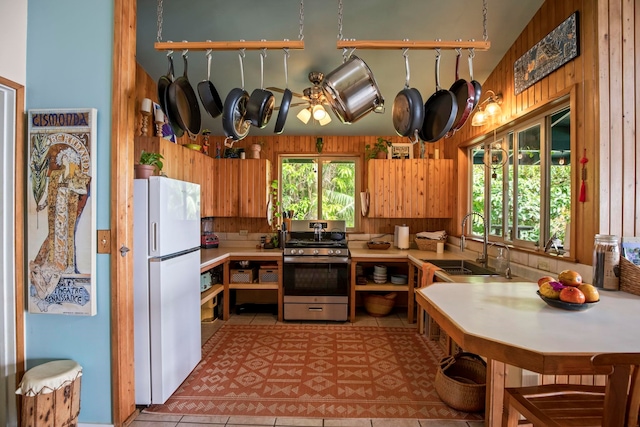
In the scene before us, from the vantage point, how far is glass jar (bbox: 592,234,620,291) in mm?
1674

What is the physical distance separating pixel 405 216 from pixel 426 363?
5.77 feet

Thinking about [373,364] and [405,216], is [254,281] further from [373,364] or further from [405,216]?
[405,216]

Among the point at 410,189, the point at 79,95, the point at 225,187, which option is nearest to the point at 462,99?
the point at 410,189

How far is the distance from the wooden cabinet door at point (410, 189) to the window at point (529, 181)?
507mm

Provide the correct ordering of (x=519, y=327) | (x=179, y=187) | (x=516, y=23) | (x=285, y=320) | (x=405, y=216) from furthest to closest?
1. (x=405, y=216)
2. (x=285, y=320)
3. (x=516, y=23)
4. (x=179, y=187)
5. (x=519, y=327)

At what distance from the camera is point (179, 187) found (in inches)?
86.2

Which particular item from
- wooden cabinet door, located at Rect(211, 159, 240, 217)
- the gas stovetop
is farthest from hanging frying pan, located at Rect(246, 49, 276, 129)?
wooden cabinet door, located at Rect(211, 159, 240, 217)

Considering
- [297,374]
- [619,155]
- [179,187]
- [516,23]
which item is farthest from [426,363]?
[516,23]

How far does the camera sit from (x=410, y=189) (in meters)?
3.86

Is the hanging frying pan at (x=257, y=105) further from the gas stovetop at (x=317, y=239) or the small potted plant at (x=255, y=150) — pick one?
the small potted plant at (x=255, y=150)

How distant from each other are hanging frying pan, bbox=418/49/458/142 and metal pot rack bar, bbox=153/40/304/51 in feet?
2.65

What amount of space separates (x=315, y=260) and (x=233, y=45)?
2.37 meters

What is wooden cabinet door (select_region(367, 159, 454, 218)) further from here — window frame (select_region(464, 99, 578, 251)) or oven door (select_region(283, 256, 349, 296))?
oven door (select_region(283, 256, 349, 296))

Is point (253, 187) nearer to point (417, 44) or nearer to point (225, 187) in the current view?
point (225, 187)
